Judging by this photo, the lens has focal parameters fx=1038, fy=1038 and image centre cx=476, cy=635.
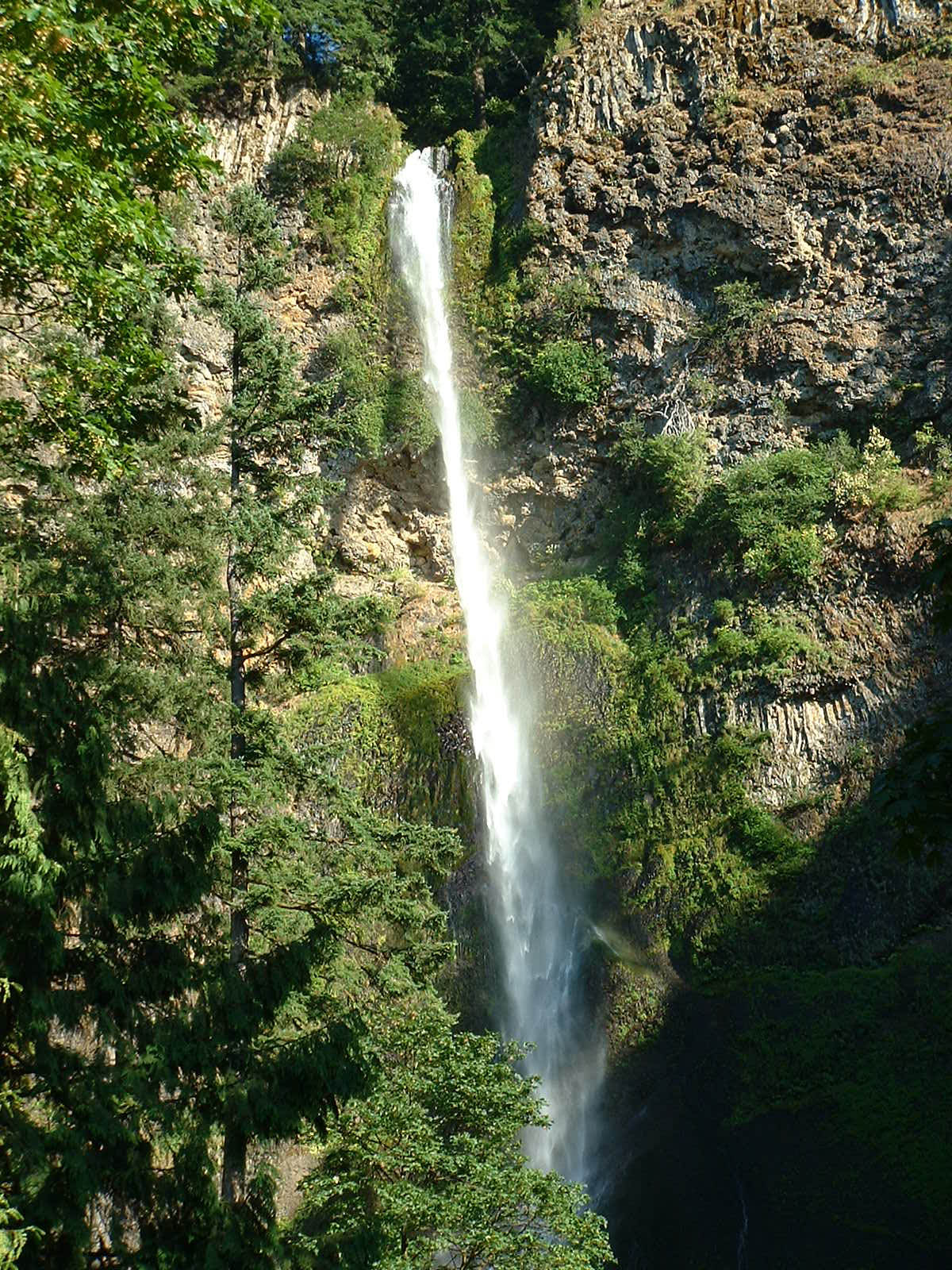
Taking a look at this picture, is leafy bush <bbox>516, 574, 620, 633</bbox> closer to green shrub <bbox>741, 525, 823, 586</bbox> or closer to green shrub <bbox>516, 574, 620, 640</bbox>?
green shrub <bbox>516, 574, 620, 640</bbox>

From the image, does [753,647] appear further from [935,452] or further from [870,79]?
[870,79]

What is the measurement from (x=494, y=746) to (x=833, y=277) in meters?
10.5

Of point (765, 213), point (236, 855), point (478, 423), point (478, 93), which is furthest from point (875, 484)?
point (478, 93)

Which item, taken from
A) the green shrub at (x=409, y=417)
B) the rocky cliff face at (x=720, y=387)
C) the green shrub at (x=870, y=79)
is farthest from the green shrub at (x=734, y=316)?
the green shrub at (x=409, y=417)

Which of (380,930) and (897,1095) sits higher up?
(380,930)

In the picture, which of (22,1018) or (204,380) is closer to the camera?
(22,1018)

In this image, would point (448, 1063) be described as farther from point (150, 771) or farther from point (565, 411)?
point (565, 411)

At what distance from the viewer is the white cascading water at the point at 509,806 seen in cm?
1327

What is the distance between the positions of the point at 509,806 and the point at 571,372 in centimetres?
860

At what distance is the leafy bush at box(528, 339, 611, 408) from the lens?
19.9m

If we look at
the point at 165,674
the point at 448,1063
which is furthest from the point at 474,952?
the point at 165,674

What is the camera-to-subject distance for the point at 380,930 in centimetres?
1114

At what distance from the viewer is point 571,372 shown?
65.4 ft

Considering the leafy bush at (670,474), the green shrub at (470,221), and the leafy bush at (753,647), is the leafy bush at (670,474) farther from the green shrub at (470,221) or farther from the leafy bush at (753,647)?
the green shrub at (470,221)
